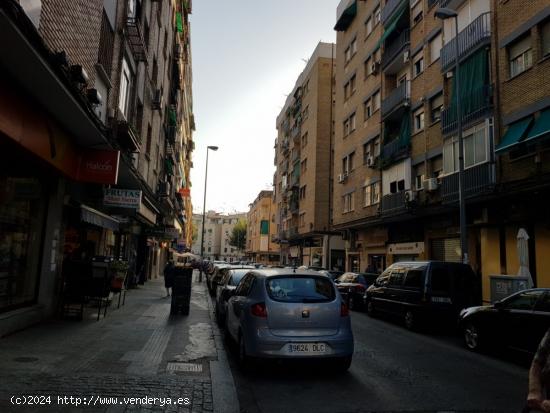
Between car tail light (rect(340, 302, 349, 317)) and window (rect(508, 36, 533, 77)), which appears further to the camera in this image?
window (rect(508, 36, 533, 77))

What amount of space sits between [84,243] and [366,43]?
25.7 meters

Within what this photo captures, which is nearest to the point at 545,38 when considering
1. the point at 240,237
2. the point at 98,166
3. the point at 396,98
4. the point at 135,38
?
the point at 396,98

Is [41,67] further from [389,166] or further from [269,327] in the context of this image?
[389,166]

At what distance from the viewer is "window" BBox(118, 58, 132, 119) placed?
15723 mm

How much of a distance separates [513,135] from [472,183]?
2.85 metres

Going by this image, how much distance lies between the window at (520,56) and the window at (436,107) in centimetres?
491

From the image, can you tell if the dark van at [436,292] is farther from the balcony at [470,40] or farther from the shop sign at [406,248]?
the balcony at [470,40]

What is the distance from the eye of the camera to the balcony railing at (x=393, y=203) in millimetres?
24062

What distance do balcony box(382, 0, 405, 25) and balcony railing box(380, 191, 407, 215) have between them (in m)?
11.3

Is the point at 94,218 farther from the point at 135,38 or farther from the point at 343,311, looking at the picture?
the point at 135,38

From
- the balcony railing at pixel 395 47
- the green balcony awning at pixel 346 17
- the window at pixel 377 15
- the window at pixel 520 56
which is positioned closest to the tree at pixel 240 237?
the green balcony awning at pixel 346 17

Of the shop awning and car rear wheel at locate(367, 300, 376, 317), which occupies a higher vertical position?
the shop awning

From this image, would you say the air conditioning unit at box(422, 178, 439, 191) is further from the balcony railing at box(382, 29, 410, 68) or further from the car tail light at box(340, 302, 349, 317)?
the car tail light at box(340, 302, 349, 317)

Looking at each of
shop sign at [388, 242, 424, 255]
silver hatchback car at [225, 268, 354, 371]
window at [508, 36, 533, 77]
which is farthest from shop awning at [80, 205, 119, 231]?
shop sign at [388, 242, 424, 255]
